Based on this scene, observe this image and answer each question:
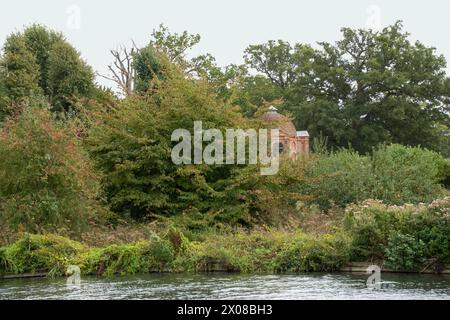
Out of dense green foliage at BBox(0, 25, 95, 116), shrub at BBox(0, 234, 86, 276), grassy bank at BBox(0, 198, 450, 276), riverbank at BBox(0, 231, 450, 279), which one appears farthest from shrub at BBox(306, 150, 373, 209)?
dense green foliage at BBox(0, 25, 95, 116)

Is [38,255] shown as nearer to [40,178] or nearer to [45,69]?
[40,178]

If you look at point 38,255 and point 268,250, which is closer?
point 38,255

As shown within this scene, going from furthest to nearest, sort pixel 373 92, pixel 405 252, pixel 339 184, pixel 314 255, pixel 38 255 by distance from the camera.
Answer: pixel 373 92
pixel 339 184
pixel 38 255
pixel 314 255
pixel 405 252

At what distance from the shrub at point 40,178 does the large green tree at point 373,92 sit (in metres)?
39.1

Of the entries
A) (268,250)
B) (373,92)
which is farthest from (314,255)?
(373,92)

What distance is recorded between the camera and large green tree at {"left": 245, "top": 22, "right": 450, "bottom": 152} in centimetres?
5803

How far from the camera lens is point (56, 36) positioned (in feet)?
122

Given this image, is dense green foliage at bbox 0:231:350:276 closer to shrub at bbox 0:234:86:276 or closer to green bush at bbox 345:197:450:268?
shrub at bbox 0:234:86:276

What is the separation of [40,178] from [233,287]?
7184 mm

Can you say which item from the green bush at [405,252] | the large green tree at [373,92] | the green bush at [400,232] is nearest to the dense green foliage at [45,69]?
the green bush at [400,232]

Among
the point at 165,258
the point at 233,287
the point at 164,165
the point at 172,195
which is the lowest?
the point at 233,287

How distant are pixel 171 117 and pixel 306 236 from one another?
6.83m

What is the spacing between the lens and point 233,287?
586 inches

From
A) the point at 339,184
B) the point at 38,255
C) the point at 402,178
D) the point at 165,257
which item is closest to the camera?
the point at 38,255
